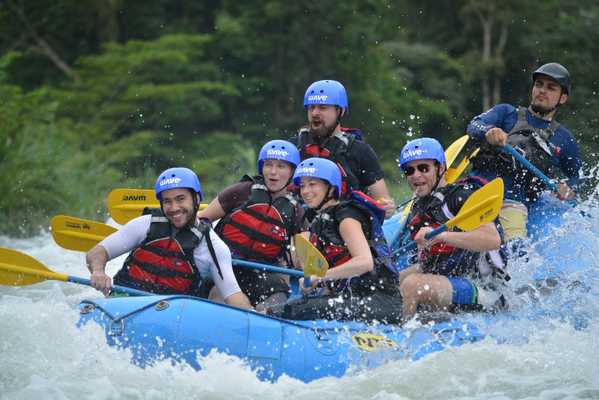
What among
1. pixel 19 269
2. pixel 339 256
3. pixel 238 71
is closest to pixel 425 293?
pixel 339 256

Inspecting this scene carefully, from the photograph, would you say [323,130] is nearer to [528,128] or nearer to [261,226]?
[261,226]

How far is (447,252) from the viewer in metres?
7.44

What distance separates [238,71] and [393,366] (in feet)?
50.9

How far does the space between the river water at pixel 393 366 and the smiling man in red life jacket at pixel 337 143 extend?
4.81 ft

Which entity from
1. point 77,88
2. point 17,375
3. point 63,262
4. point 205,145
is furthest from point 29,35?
point 17,375

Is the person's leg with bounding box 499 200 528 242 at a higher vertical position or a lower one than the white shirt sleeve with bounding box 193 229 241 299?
higher

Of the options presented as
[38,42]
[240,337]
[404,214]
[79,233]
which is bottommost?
[240,337]

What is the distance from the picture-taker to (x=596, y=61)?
838 inches

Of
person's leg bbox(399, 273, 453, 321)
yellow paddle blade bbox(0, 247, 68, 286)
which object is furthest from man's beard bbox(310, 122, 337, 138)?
yellow paddle blade bbox(0, 247, 68, 286)

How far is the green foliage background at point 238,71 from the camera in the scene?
64.0 ft

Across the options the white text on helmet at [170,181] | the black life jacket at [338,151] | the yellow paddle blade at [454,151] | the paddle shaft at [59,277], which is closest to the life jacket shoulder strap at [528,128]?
the yellow paddle blade at [454,151]

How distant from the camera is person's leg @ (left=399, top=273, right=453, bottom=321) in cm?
733

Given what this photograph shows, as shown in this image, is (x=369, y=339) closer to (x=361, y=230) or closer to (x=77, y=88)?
(x=361, y=230)

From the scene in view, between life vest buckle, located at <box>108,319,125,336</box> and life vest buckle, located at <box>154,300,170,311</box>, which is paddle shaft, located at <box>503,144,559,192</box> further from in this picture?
life vest buckle, located at <box>108,319,125,336</box>
